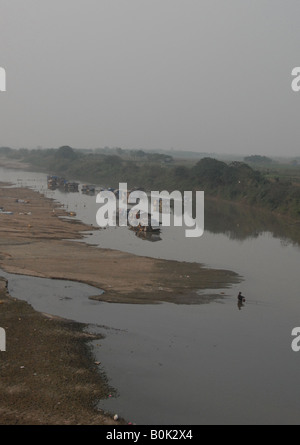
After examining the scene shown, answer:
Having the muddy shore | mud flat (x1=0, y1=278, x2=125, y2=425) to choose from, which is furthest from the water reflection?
mud flat (x1=0, y1=278, x2=125, y2=425)

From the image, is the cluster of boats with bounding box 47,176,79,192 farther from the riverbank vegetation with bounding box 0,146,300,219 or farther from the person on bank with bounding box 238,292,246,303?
the person on bank with bounding box 238,292,246,303

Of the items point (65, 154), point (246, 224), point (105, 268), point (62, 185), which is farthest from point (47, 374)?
point (65, 154)

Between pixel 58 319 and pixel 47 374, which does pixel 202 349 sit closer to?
pixel 47 374

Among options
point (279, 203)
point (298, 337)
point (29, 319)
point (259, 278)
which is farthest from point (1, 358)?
point (279, 203)

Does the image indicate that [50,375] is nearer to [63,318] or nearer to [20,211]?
[63,318]
